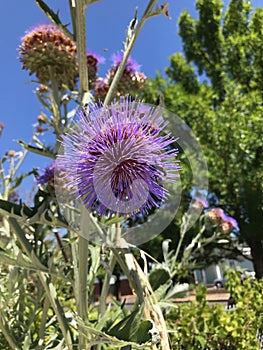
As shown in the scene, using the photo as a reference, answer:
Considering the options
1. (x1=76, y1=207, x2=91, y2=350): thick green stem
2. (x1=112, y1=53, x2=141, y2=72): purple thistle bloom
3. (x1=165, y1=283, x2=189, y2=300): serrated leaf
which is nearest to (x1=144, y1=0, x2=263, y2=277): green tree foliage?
(x1=112, y1=53, x2=141, y2=72): purple thistle bloom

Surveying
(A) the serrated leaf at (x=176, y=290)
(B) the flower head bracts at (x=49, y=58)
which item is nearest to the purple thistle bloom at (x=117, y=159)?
(A) the serrated leaf at (x=176, y=290)

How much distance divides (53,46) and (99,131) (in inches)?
26.4

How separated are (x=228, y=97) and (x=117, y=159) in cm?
671

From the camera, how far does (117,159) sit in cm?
55

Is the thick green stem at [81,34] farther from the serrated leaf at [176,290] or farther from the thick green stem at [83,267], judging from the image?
the serrated leaf at [176,290]

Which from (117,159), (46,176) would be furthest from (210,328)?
(117,159)

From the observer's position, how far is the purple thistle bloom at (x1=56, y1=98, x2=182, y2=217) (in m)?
0.54

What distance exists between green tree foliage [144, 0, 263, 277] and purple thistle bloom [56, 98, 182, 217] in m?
5.72

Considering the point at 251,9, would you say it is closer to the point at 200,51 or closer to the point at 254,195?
the point at 200,51

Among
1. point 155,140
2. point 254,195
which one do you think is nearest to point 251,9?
point 254,195

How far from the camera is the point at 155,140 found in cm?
54

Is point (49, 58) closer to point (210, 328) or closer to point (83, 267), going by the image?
point (83, 267)

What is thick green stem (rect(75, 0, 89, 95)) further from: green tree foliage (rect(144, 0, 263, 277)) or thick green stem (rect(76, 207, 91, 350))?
green tree foliage (rect(144, 0, 263, 277))

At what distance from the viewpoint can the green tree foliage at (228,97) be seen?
21.1ft
